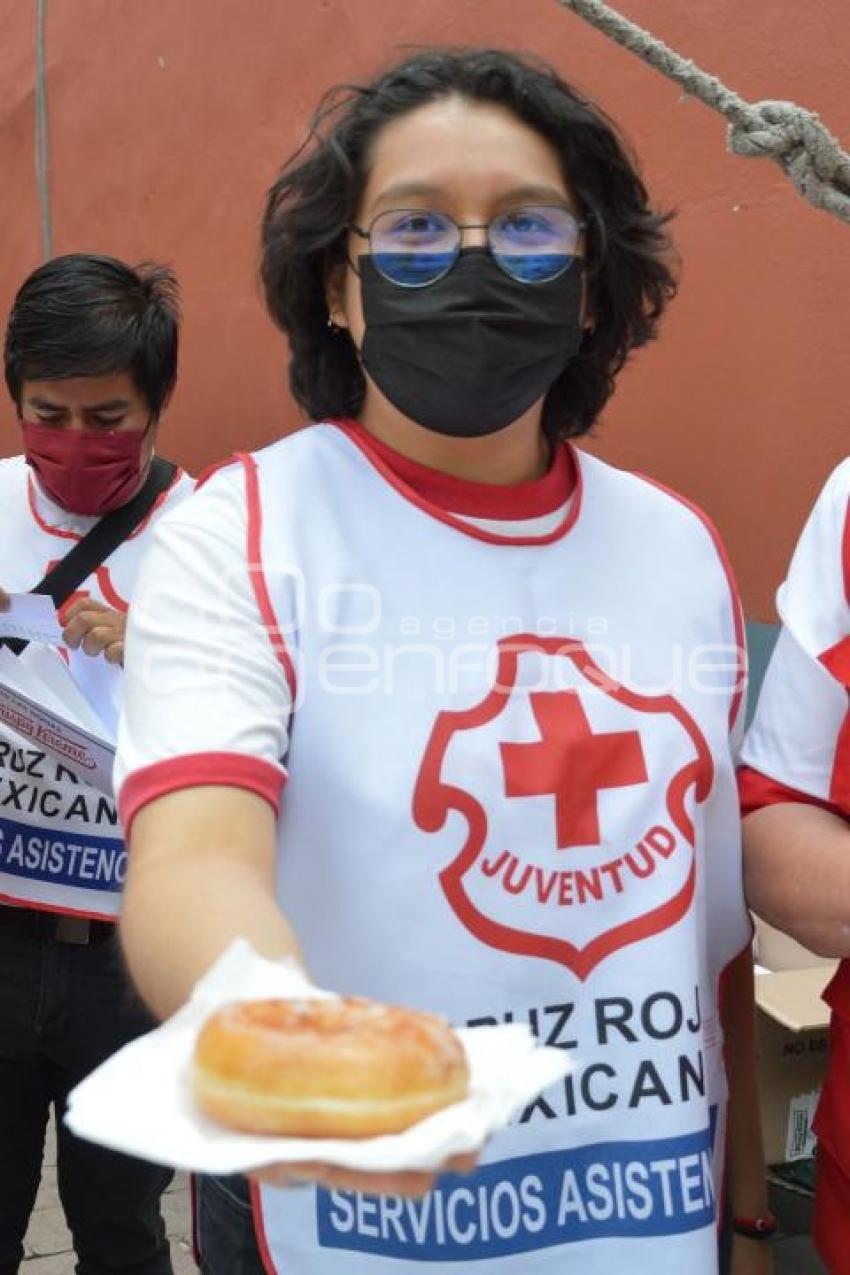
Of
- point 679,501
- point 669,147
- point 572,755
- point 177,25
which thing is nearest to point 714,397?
point 669,147

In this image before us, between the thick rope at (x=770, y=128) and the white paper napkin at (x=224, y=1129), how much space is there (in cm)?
105

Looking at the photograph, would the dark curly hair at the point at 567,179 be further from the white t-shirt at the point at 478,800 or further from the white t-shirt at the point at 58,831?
the white t-shirt at the point at 58,831

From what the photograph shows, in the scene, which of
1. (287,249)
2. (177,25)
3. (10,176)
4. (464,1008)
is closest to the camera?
(464,1008)

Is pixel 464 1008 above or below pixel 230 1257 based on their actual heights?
above

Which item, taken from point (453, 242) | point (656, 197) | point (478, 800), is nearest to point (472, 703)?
point (478, 800)

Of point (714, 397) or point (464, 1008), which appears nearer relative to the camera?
point (464, 1008)

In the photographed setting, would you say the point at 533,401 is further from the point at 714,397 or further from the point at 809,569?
the point at 714,397

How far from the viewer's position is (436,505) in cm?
144

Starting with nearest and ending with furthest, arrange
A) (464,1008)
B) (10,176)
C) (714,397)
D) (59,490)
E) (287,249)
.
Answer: (464,1008) → (287,249) → (59,490) → (714,397) → (10,176)

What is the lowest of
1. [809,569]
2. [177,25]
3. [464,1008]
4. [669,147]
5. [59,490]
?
[464,1008]

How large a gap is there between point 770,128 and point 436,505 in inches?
23.4

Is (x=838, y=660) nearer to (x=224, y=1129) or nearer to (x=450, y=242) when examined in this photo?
(x=450, y=242)

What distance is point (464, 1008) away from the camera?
4.37 feet

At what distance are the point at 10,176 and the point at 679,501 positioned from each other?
6818 mm
